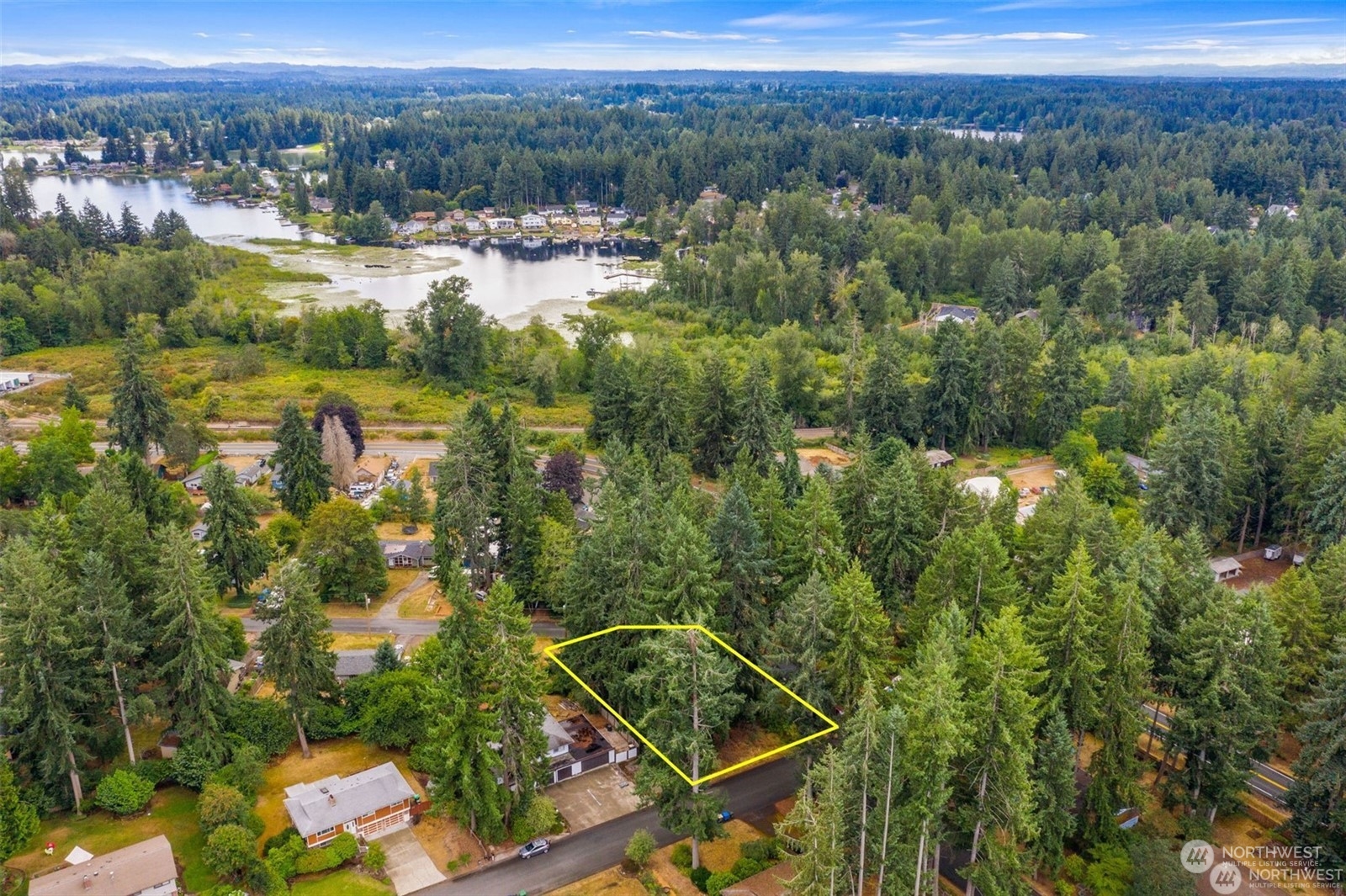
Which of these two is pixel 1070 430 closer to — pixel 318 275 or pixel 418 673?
pixel 418 673

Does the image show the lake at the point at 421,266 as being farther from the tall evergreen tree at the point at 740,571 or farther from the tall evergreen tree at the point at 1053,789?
the tall evergreen tree at the point at 1053,789

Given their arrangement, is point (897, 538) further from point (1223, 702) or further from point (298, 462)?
point (298, 462)

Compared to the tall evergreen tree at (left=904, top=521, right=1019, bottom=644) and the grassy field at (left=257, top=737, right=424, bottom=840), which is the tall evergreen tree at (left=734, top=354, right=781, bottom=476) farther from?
the grassy field at (left=257, top=737, right=424, bottom=840)

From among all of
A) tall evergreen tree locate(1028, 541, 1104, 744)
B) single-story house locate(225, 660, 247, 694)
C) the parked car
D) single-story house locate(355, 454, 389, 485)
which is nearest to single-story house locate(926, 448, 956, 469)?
tall evergreen tree locate(1028, 541, 1104, 744)

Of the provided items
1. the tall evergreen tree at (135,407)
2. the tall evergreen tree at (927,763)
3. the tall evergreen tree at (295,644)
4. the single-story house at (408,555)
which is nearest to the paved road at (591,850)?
the tall evergreen tree at (927,763)

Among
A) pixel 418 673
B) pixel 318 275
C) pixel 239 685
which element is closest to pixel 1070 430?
pixel 418 673
